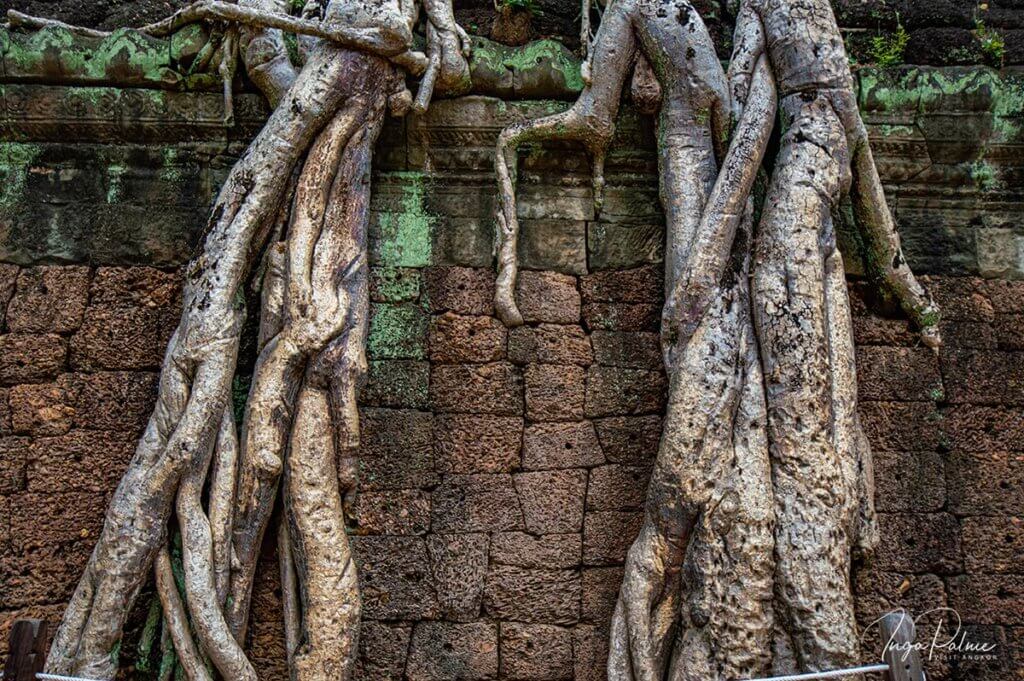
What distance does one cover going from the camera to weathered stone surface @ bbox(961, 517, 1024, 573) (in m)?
3.24

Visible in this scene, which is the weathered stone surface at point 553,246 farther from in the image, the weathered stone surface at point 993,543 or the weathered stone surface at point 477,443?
the weathered stone surface at point 993,543

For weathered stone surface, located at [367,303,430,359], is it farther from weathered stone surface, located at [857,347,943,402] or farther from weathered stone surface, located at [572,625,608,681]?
weathered stone surface, located at [857,347,943,402]

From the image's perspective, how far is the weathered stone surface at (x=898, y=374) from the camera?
3.37 m

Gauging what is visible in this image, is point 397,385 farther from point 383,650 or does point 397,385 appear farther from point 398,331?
point 383,650

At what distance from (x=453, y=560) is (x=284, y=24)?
2014 mm

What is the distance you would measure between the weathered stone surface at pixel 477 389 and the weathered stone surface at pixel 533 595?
1.84 feet

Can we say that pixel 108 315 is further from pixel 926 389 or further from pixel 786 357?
pixel 926 389

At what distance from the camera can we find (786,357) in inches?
118

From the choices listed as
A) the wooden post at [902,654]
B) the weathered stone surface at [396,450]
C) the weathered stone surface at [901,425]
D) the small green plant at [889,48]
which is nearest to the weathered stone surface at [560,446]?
the weathered stone surface at [396,450]

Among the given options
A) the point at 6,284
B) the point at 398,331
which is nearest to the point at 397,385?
the point at 398,331

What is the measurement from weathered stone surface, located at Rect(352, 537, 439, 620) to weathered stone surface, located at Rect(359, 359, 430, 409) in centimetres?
48

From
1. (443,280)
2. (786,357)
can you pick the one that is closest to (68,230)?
(443,280)

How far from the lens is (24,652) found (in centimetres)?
236

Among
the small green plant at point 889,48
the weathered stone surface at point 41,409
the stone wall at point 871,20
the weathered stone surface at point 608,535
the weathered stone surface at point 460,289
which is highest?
the stone wall at point 871,20
